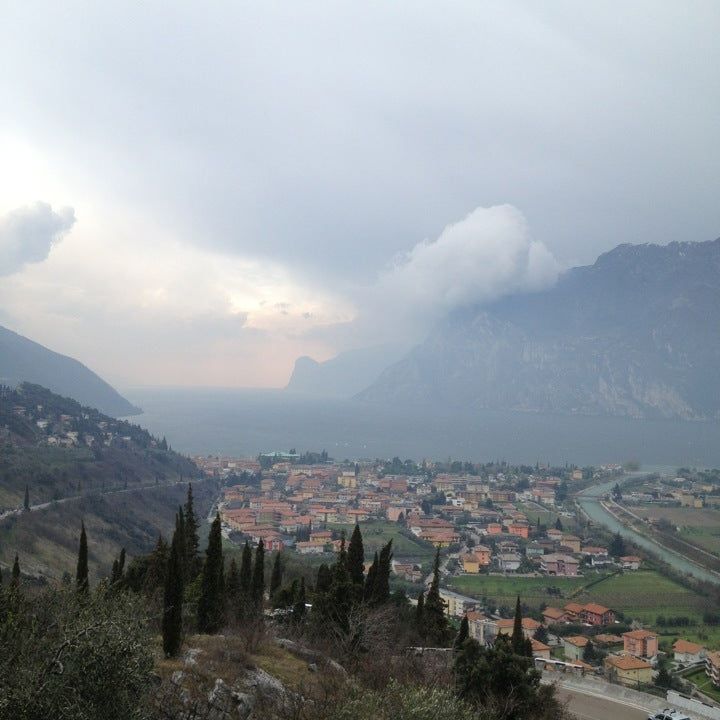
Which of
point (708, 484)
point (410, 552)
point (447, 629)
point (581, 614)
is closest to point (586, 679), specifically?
point (447, 629)

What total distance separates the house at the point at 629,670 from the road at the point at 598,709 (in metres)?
5.10

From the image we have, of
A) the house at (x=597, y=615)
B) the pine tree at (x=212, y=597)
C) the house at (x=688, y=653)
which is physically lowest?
the house at (x=597, y=615)

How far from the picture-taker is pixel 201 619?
14.5 meters

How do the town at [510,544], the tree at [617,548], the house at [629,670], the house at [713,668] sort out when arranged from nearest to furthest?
the house at [629,670] < the house at [713,668] < the town at [510,544] < the tree at [617,548]

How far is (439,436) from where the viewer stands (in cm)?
14050

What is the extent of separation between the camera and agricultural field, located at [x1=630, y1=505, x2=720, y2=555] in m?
51.1

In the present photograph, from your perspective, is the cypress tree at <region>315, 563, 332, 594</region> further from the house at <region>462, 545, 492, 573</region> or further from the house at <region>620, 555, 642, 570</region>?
the house at <region>620, 555, 642, 570</region>

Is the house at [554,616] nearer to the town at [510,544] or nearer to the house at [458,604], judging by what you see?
the town at [510,544]

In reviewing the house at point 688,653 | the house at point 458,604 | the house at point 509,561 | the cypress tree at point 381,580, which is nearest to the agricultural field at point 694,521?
the house at point 509,561

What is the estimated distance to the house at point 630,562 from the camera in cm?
4344

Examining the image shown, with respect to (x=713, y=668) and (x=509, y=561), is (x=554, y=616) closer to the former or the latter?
(x=713, y=668)

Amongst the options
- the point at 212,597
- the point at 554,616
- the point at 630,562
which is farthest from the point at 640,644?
the point at 212,597

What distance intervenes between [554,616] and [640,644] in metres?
5.12

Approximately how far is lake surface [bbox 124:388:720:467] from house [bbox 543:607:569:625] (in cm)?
7340
